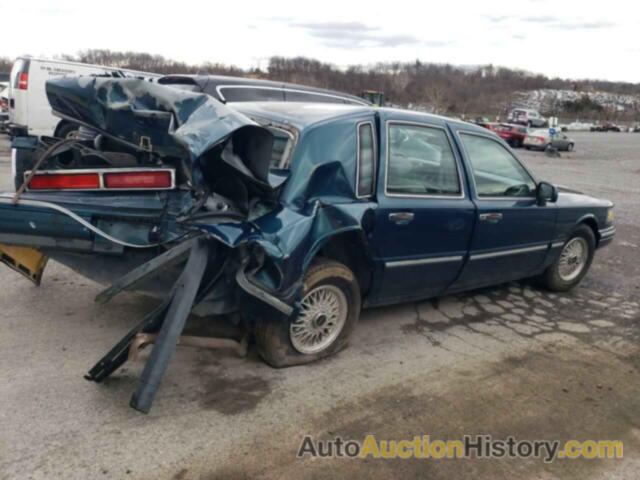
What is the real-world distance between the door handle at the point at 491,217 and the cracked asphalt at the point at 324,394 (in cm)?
91

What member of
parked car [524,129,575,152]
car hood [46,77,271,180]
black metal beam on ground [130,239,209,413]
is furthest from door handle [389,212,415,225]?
parked car [524,129,575,152]

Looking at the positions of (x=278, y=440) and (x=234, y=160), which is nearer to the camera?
(x=278, y=440)

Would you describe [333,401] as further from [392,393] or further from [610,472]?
[610,472]

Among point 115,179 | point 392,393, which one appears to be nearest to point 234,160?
point 115,179

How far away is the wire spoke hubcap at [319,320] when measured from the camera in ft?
12.4

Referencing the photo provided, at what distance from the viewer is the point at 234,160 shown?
3336 millimetres

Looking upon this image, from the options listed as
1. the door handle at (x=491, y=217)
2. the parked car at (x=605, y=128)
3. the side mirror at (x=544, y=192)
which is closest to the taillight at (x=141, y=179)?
the door handle at (x=491, y=217)

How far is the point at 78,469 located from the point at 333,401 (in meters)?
1.46

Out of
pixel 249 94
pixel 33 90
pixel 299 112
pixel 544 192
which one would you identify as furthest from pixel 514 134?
pixel 299 112

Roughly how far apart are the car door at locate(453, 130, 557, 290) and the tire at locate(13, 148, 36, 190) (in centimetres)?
340

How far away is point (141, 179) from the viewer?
379 centimetres

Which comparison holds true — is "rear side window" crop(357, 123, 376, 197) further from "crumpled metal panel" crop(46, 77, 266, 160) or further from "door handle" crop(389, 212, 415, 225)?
"crumpled metal panel" crop(46, 77, 266, 160)

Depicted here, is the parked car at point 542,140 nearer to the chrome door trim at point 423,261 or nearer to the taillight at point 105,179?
the chrome door trim at point 423,261

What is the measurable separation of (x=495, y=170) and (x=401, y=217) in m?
1.34
